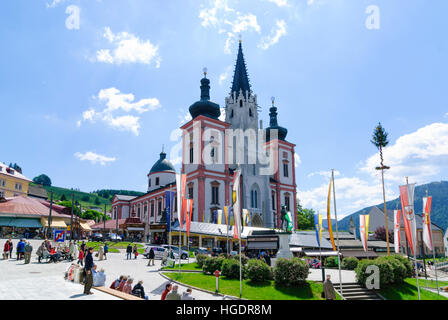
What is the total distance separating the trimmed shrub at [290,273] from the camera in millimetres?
18828

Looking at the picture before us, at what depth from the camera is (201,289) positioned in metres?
17.8

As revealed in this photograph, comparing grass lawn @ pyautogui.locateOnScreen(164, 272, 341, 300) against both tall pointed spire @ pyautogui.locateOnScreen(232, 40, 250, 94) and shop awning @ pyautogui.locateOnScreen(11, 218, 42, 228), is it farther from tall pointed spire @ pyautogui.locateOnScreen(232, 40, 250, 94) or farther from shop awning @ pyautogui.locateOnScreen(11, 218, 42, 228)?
tall pointed spire @ pyautogui.locateOnScreen(232, 40, 250, 94)

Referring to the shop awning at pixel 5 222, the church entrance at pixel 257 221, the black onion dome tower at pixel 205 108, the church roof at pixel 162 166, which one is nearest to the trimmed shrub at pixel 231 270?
the church entrance at pixel 257 221

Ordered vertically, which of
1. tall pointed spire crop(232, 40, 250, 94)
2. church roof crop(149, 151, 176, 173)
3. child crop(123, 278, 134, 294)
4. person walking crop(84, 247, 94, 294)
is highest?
tall pointed spire crop(232, 40, 250, 94)

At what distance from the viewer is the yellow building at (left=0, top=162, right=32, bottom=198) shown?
224ft

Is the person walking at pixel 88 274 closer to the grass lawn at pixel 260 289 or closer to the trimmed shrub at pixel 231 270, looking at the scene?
the grass lawn at pixel 260 289

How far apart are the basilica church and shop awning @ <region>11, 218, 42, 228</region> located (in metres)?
17.4

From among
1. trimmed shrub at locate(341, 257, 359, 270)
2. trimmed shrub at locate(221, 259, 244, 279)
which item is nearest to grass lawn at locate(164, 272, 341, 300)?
trimmed shrub at locate(221, 259, 244, 279)

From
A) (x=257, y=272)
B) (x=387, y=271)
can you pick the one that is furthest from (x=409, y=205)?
(x=257, y=272)

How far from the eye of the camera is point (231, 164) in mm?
64312

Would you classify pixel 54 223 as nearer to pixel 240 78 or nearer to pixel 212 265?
pixel 212 265
